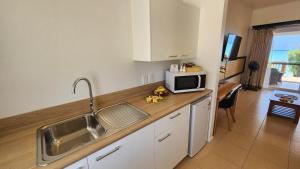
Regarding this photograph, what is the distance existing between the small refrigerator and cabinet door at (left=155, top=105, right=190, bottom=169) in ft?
0.31

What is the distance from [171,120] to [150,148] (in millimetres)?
336

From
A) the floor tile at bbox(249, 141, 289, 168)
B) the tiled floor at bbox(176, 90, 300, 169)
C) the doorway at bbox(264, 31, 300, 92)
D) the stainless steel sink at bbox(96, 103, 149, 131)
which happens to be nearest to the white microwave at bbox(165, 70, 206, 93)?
the stainless steel sink at bbox(96, 103, 149, 131)

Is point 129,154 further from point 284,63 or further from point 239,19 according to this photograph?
point 284,63

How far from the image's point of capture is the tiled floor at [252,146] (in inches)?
70.1

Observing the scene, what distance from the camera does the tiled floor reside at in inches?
70.1

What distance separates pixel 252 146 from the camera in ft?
6.86

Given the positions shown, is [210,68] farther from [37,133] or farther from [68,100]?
[37,133]

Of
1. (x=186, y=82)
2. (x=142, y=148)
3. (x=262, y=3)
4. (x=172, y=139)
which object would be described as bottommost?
(x=172, y=139)

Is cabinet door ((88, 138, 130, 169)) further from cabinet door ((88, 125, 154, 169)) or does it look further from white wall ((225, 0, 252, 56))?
white wall ((225, 0, 252, 56))

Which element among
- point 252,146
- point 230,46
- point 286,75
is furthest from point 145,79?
point 286,75

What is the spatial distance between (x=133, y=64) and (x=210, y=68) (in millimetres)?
1044

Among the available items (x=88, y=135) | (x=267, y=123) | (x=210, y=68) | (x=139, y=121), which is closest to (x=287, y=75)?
(x=267, y=123)

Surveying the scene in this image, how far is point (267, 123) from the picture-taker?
271 cm

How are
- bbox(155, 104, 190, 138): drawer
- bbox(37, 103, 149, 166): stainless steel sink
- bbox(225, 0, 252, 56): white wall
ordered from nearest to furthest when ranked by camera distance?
1. bbox(37, 103, 149, 166): stainless steel sink
2. bbox(155, 104, 190, 138): drawer
3. bbox(225, 0, 252, 56): white wall
